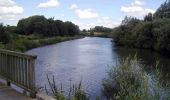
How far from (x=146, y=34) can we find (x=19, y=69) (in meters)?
52.6

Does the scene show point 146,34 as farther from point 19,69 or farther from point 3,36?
point 19,69

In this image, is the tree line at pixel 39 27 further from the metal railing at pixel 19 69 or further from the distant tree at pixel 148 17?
the metal railing at pixel 19 69

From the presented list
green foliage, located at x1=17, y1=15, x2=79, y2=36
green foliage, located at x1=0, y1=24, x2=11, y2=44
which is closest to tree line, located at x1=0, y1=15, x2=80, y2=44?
green foliage, located at x1=17, y1=15, x2=79, y2=36

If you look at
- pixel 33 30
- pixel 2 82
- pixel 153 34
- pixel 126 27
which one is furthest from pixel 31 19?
pixel 2 82

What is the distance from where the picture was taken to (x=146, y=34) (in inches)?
2298

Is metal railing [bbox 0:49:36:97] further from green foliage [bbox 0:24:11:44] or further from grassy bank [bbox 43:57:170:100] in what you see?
green foliage [bbox 0:24:11:44]

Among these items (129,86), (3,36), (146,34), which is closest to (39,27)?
(146,34)

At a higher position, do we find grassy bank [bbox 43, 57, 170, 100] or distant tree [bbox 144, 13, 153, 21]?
distant tree [bbox 144, 13, 153, 21]

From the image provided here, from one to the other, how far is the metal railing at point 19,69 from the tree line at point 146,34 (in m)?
41.6

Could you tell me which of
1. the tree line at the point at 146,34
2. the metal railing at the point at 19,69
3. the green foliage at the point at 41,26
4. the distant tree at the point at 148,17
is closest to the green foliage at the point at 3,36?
the tree line at the point at 146,34

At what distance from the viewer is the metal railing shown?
6.94 metres

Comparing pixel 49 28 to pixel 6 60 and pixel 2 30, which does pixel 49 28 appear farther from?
pixel 6 60

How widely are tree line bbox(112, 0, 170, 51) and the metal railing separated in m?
41.6

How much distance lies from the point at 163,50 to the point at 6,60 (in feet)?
145
